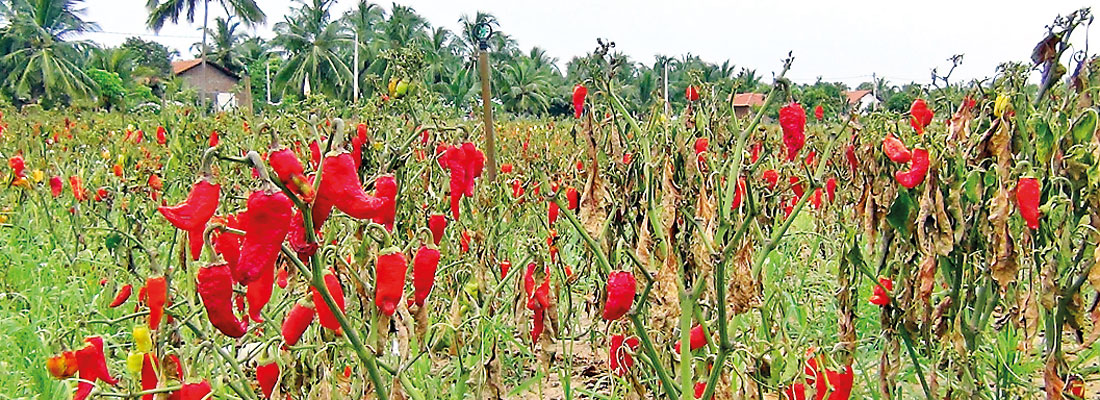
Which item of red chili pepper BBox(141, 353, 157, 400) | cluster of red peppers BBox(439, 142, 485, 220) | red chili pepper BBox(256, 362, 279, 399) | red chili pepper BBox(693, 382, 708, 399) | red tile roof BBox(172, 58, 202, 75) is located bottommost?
red tile roof BBox(172, 58, 202, 75)

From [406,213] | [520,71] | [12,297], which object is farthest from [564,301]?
[520,71]

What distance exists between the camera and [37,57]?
116 feet

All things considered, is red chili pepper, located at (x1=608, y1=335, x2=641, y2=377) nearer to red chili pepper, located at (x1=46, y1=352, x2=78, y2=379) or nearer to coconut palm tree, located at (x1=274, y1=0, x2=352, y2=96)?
red chili pepper, located at (x1=46, y1=352, x2=78, y2=379)

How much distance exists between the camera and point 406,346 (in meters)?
1.39

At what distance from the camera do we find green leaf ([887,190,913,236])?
1827 mm

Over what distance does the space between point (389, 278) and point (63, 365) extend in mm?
586

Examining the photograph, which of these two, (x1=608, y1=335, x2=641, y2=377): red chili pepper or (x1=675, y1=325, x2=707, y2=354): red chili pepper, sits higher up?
(x1=675, y1=325, x2=707, y2=354): red chili pepper

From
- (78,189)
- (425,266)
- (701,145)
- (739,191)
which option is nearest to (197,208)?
(425,266)

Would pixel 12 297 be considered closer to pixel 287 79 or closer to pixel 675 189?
pixel 675 189

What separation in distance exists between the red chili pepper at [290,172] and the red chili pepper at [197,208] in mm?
109

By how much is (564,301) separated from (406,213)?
1.07 metres

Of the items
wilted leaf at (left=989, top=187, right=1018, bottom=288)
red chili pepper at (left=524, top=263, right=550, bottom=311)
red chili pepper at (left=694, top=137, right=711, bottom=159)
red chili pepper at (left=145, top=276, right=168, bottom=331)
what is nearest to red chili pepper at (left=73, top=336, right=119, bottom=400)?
red chili pepper at (left=145, top=276, right=168, bottom=331)

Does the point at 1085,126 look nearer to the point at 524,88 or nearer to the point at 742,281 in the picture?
the point at 742,281

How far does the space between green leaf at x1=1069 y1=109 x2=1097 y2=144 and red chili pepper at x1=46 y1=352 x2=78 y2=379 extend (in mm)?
1738
